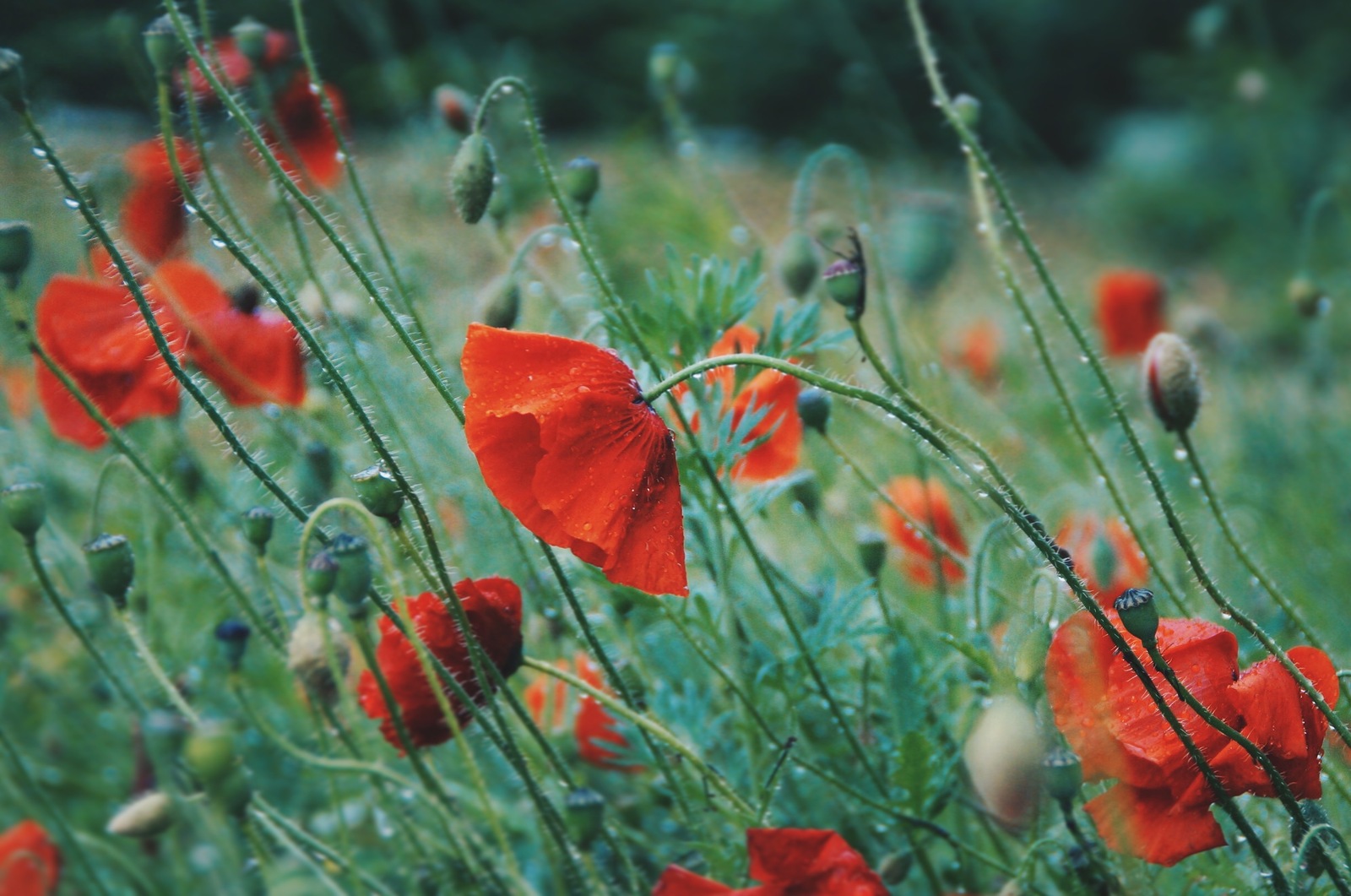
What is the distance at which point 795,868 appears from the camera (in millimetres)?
625

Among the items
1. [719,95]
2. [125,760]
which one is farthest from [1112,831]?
[719,95]

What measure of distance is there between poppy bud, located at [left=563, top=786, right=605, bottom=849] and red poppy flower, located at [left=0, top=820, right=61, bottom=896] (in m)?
0.49

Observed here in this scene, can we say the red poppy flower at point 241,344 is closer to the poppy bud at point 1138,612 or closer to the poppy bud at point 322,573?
the poppy bud at point 322,573

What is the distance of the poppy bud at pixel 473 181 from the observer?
28.8 inches

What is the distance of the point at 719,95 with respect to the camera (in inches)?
226

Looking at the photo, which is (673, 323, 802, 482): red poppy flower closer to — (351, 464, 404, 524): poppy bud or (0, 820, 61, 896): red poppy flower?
(351, 464, 404, 524): poppy bud

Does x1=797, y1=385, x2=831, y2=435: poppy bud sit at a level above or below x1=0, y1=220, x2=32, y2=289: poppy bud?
above

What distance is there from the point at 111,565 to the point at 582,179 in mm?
380

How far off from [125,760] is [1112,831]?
38.6 inches

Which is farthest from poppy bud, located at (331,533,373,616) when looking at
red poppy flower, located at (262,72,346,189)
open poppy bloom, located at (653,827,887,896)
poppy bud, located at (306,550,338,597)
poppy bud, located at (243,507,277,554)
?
red poppy flower, located at (262,72,346,189)

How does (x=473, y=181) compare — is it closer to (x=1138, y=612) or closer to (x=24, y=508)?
(x=24, y=508)

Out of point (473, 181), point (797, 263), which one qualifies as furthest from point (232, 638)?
point (797, 263)

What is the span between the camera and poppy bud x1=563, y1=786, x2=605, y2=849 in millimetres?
570

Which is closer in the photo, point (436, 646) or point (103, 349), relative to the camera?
point (436, 646)
